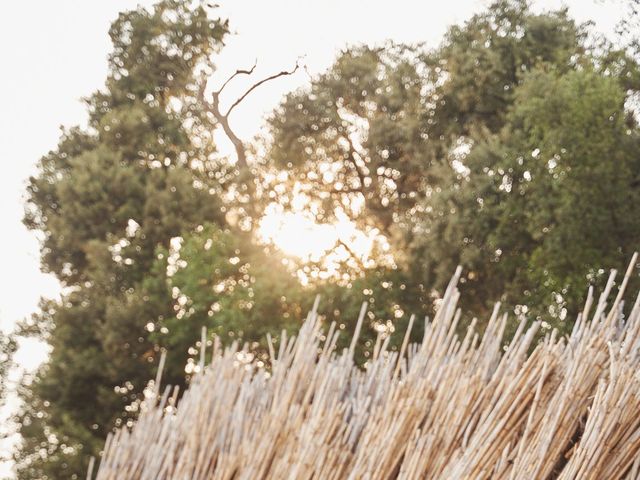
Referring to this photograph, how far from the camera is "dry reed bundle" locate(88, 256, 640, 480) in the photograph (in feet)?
8.67

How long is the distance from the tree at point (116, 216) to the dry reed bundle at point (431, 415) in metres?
10.7

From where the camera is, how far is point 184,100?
18297mm

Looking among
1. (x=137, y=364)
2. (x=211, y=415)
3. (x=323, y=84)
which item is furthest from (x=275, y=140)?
(x=211, y=415)

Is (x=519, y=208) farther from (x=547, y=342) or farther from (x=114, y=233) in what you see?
(x=547, y=342)

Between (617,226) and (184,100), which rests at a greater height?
(184,100)

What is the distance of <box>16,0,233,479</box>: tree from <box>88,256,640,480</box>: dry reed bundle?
1070cm

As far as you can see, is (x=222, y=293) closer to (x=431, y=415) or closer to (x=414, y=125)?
(x=414, y=125)

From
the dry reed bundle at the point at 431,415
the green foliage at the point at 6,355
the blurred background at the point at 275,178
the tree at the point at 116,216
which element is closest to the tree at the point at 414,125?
the blurred background at the point at 275,178

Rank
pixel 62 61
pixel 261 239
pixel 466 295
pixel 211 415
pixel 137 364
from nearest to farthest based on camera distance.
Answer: pixel 211 415, pixel 466 295, pixel 137 364, pixel 261 239, pixel 62 61

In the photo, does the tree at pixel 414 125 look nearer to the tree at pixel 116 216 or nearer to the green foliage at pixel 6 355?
the tree at pixel 116 216

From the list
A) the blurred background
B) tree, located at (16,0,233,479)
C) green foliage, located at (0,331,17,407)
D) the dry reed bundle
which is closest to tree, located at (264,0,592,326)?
the blurred background

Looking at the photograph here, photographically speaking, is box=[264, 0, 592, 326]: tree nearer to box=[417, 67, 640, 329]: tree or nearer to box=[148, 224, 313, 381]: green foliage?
box=[417, 67, 640, 329]: tree

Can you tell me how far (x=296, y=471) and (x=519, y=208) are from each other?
9.46 metres

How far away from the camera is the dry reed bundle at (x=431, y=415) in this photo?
104 inches
